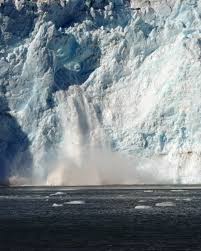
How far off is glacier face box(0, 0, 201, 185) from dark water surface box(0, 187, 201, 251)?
1004 centimetres

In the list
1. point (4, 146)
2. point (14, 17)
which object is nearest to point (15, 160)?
point (4, 146)

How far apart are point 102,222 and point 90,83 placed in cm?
3483

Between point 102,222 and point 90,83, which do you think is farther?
point 90,83

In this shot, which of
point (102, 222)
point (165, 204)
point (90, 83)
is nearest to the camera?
point (102, 222)

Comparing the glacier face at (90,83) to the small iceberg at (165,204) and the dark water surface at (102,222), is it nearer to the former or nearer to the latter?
the dark water surface at (102,222)

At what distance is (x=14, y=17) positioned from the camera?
70.2m

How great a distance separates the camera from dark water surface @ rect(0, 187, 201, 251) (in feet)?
96.3

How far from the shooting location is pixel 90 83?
231ft

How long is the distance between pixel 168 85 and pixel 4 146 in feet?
50.5

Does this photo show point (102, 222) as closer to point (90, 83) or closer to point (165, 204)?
point (165, 204)

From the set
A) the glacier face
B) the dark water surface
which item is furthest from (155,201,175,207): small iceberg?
the glacier face

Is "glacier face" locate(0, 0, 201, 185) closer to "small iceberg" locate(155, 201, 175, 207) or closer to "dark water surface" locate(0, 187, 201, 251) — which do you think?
"dark water surface" locate(0, 187, 201, 251)

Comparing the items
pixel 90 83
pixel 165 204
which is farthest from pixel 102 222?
pixel 90 83

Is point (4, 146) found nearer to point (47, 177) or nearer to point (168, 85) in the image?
point (47, 177)
